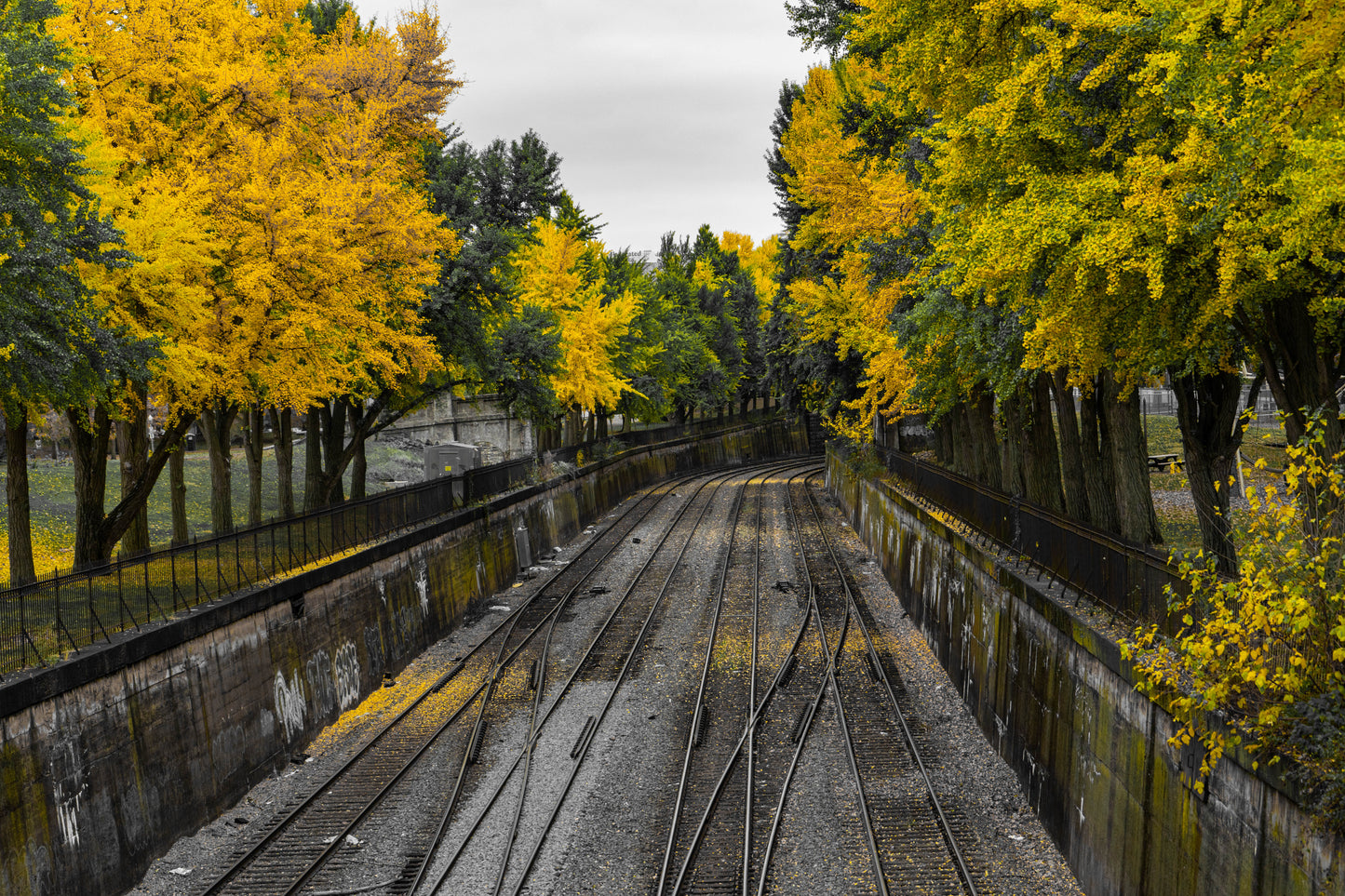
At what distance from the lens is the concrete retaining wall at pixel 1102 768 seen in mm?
7742

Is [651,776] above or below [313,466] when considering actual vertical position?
below

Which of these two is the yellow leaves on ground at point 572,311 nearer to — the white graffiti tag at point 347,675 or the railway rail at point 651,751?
the railway rail at point 651,751

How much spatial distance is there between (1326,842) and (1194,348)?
6.48 meters

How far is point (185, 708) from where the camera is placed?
13312mm

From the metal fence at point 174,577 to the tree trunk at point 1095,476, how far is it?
14.5 meters

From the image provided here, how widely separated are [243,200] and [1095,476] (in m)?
16.6

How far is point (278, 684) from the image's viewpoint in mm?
15945

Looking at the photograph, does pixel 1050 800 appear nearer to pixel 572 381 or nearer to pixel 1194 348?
pixel 1194 348

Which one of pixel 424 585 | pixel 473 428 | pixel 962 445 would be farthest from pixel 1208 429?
pixel 473 428

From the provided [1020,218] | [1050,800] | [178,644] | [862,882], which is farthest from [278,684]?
[1020,218]

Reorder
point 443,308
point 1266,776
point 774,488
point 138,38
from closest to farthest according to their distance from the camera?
point 1266,776 < point 138,38 < point 443,308 < point 774,488

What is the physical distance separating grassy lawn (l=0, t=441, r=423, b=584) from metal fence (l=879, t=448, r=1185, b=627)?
649 inches

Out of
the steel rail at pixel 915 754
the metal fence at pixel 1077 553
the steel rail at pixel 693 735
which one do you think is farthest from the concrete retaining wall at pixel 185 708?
the metal fence at pixel 1077 553

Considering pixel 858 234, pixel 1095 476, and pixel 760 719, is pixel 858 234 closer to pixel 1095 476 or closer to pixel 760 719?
pixel 1095 476
